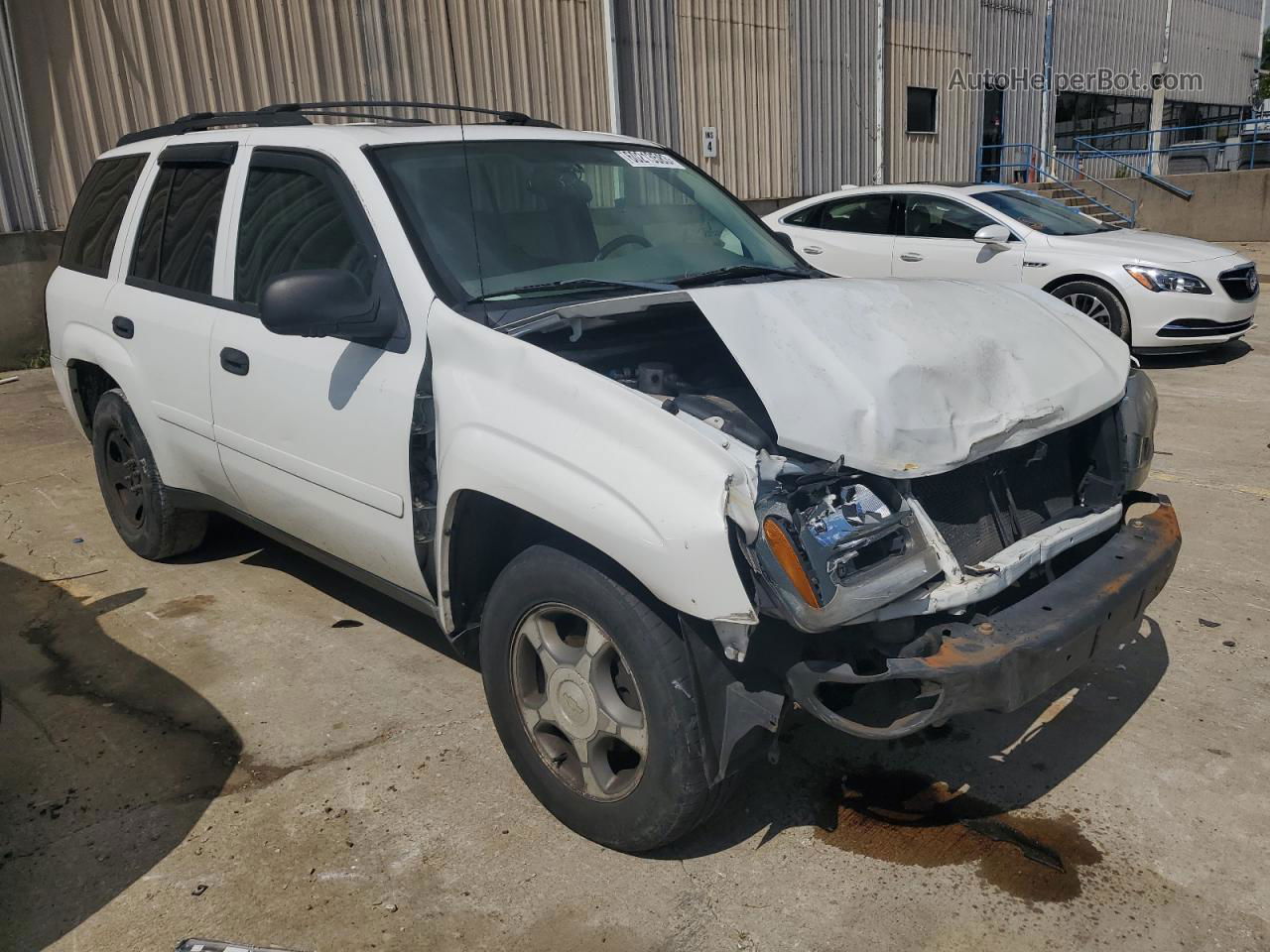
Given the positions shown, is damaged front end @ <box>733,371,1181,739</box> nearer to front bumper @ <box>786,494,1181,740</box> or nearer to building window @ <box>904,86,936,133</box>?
front bumper @ <box>786,494,1181,740</box>

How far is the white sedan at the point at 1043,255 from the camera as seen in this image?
339 inches

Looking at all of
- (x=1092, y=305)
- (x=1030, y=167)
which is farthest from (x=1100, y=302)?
(x=1030, y=167)

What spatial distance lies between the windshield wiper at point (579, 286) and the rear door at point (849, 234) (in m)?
6.55

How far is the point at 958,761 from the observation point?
3205 millimetres

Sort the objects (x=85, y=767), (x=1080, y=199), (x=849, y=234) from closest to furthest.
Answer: (x=85, y=767) → (x=849, y=234) → (x=1080, y=199)

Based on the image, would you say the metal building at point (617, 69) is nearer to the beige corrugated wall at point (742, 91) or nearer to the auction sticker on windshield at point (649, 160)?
the beige corrugated wall at point (742, 91)

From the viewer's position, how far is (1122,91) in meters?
25.9

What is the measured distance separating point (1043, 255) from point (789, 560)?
7714mm

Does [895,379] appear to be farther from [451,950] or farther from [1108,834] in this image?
[451,950]

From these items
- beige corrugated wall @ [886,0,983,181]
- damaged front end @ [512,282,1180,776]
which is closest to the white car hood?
damaged front end @ [512,282,1180,776]

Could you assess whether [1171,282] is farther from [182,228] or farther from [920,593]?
[182,228]

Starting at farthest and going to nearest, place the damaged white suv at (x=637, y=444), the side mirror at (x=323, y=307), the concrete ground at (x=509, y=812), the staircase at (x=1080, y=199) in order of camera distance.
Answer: the staircase at (x=1080, y=199), the side mirror at (x=323, y=307), the concrete ground at (x=509, y=812), the damaged white suv at (x=637, y=444)

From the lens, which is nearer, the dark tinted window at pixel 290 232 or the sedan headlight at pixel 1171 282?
the dark tinted window at pixel 290 232

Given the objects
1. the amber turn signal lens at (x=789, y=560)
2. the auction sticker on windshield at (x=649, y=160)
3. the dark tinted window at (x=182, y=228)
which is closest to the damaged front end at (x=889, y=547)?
the amber turn signal lens at (x=789, y=560)
